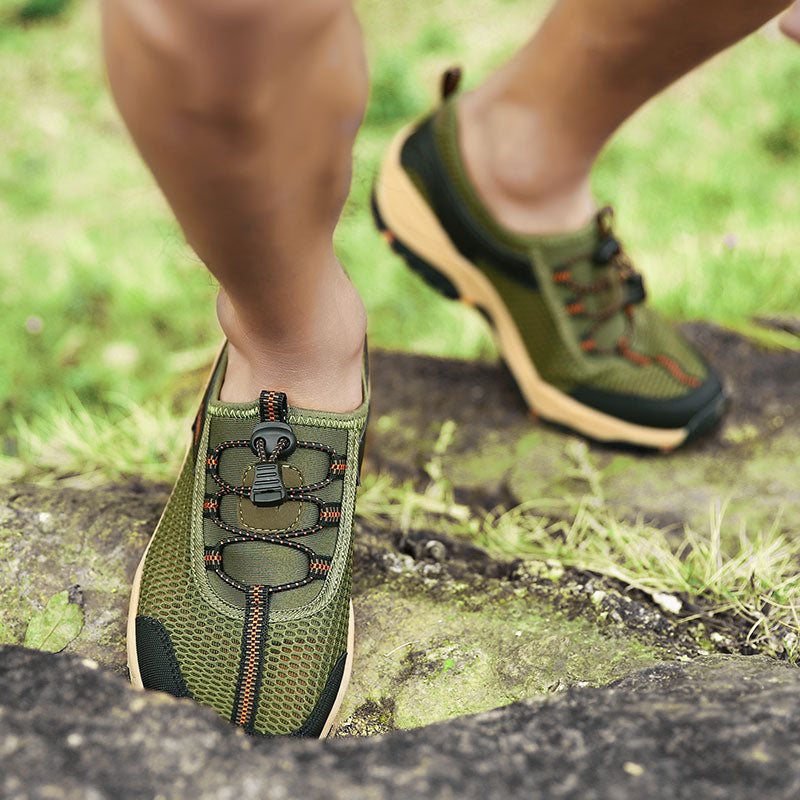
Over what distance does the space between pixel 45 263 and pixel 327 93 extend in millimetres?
2134

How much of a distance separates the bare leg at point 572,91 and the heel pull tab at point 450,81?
91mm

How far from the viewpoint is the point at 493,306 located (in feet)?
6.16

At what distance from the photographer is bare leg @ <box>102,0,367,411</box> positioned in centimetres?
71

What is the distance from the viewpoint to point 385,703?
1.14 metres

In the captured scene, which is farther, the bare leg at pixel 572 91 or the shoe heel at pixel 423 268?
the shoe heel at pixel 423 268

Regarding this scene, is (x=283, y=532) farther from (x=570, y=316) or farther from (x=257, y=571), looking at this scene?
(x=570, y=316)

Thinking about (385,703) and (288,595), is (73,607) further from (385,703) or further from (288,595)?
(385,703)

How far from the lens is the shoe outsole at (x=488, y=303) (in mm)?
1817

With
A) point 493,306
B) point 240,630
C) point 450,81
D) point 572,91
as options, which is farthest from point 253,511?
point 450,81

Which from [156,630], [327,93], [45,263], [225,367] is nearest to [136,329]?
[45,263]

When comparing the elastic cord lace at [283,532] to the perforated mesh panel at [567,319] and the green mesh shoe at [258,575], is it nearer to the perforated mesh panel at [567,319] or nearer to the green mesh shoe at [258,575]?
the green mesh shoe at [258,575]

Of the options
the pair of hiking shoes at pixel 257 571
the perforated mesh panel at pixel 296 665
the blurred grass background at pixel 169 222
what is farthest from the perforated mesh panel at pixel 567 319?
the perforated mesh panel at pixel 296 665

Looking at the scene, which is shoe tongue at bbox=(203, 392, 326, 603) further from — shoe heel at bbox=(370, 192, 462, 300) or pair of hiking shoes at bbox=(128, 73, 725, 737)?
shoe heel at bbox=(370, 192, 462, 300)

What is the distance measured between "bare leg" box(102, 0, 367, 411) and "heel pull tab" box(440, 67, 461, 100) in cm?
102
